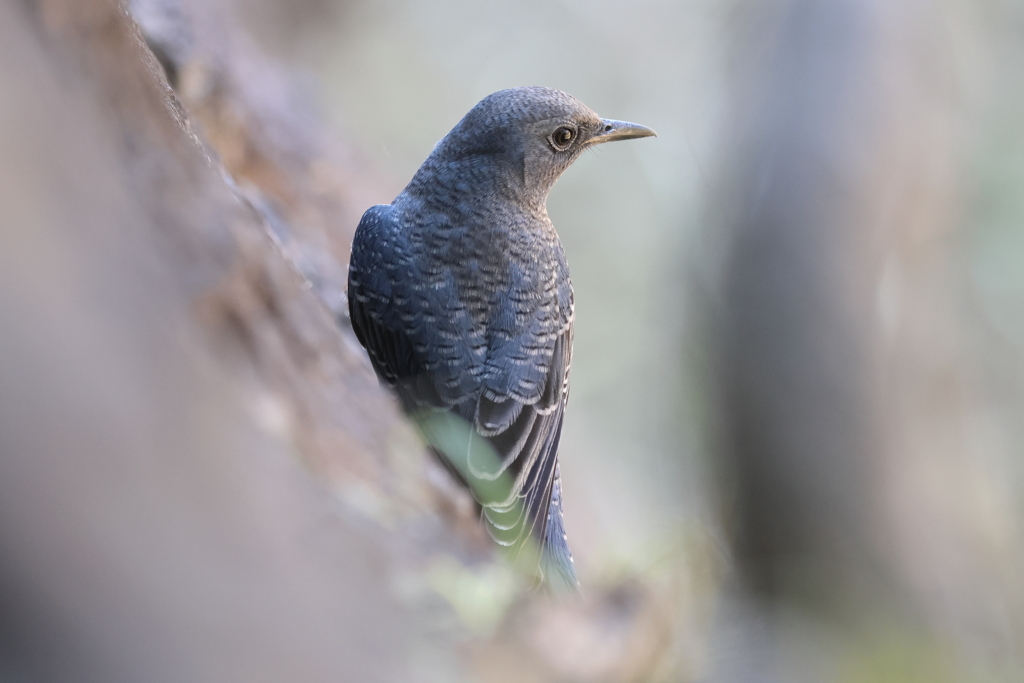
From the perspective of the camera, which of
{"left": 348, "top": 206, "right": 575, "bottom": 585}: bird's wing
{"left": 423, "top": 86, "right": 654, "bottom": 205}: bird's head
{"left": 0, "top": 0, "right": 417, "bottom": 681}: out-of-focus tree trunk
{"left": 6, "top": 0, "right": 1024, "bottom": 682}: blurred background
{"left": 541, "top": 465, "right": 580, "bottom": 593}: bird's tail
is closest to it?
{"left": 0, "top": 0, "right": 417, "bottom": 681}: out-of-focus tree trunk

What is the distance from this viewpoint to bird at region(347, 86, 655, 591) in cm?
329

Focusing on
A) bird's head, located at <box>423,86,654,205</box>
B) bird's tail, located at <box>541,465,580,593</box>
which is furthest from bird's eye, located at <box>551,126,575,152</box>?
bird's tail, located at <box>541,465,580,593</box>

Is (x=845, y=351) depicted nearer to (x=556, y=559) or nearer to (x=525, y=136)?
(x=556, y=559)

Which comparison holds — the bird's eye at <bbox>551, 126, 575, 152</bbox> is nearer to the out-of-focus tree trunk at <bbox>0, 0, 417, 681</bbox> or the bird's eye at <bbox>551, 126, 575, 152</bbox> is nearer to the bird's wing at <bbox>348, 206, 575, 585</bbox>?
the bird's wing at <bbox>348, 206, 575, 585</bbox>

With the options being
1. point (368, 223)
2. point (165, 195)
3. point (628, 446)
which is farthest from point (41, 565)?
point (628, 446)

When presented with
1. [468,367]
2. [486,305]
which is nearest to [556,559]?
[468,367]

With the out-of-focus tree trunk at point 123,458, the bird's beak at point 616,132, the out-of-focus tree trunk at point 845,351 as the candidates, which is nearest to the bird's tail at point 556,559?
the bird's beak at point 616,132

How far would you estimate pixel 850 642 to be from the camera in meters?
5.92

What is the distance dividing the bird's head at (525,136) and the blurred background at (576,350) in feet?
3.34

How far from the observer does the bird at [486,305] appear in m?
3.29

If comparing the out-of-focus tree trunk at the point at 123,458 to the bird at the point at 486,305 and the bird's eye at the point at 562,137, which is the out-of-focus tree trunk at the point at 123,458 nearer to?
the bird at the point at 486,305

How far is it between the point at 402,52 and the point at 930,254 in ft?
18.4

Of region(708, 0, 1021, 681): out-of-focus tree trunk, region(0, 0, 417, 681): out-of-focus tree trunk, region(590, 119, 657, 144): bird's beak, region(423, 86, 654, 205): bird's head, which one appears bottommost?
region(0, 0, 417, 681): out-of-focus tree trunk

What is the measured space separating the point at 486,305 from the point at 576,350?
6.20 meters
